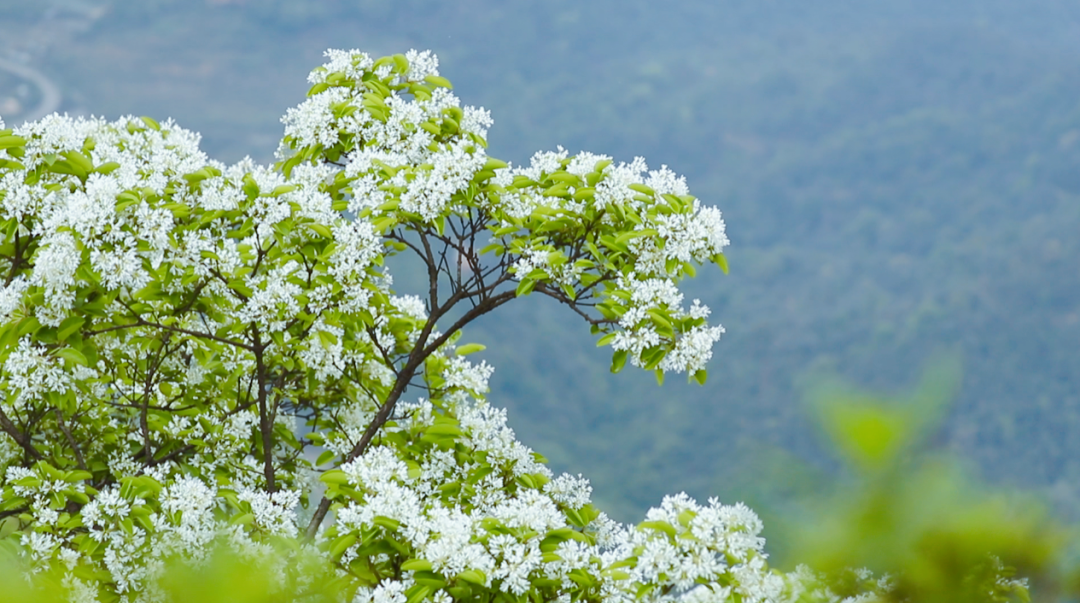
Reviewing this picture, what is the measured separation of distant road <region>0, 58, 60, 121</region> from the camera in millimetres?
89562

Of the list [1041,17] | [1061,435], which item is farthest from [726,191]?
[1041,17]

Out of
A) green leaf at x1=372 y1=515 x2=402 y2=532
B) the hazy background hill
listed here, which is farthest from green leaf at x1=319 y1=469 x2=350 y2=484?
the hazy background hill

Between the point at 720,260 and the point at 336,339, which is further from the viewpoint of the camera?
the point at 336,339

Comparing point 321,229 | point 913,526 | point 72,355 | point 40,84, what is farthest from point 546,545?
point 40,84

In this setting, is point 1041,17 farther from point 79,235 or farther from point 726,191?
point 79,235

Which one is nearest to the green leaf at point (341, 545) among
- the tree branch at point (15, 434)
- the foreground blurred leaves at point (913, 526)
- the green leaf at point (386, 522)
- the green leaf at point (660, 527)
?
the green leaf at point (386, 522)

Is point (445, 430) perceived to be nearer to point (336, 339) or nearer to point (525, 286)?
point (336, 339)

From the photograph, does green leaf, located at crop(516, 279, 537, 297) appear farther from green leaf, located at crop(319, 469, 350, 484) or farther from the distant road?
the distant road

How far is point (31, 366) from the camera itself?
525 centimetres

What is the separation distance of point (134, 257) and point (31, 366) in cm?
100

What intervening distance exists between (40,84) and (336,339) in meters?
103

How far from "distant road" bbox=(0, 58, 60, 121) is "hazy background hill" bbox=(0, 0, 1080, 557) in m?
1.46

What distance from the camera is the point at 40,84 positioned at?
94.4m

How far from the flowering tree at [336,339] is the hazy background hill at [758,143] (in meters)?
57.6
